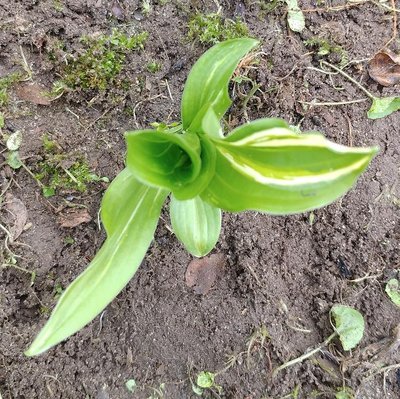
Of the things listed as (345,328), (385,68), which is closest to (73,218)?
(345,328)

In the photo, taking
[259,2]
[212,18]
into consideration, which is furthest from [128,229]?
[259,2]

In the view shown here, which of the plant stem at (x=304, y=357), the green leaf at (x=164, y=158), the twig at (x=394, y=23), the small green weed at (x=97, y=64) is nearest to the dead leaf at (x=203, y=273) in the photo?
the plant stem at (x=304, y=357)

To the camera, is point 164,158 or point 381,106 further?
point 381,106

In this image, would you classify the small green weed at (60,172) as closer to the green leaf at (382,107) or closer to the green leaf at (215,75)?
the green leaf at (215,75)

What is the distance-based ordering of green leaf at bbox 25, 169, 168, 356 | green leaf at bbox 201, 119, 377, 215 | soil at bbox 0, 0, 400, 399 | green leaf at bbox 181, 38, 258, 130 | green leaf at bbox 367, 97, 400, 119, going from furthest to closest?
green leaf at bbox 367, 97, 400, 119
soil at bbox 0, 0, 400, 399
green leaf at bbox 181, 38, 258, 130
green leaf at bbox 25, 169, 168, 356
green leaf at bbox 201, 119, 377, 215

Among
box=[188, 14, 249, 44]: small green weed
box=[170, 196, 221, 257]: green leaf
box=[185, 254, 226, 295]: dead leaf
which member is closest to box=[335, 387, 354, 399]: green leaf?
box=[185, 254, 226, 295]: dead leaf

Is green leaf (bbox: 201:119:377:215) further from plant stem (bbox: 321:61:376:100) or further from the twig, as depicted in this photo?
the twig

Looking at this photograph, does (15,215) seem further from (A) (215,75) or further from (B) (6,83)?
(A) (215,75)
